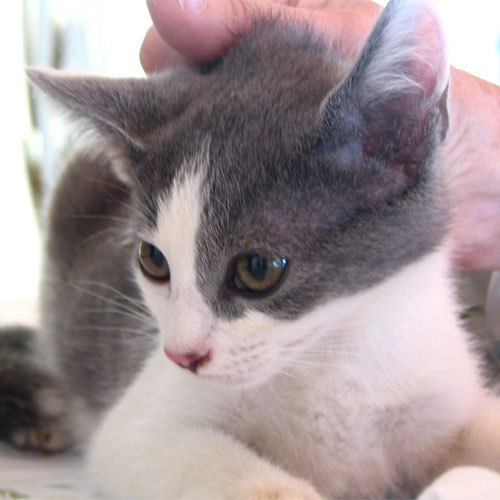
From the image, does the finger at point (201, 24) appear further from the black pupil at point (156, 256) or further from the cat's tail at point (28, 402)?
the cat's tail at point (28, 402)

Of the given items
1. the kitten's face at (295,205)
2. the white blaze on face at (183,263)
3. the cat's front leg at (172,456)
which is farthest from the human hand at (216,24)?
the cat's front leg at (172,456)

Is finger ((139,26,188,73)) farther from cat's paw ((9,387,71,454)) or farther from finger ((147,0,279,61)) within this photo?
cat's paw ((9,387,71,454))

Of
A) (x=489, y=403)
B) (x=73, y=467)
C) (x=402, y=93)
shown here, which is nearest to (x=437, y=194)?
(x=402, y=93)

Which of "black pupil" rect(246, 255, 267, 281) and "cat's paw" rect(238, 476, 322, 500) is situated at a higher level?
"black pupil" rect(246, 255, 267, 281)

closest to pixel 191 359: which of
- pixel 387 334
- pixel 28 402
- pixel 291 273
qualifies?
pixel 291 273

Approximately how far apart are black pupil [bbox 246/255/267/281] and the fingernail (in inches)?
22.5

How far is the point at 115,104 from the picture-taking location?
1202mm

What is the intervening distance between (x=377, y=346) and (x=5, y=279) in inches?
81.8

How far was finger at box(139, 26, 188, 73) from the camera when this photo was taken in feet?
5.18

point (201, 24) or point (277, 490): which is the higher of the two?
point (201, 24)

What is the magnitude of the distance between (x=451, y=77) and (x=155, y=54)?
70cm

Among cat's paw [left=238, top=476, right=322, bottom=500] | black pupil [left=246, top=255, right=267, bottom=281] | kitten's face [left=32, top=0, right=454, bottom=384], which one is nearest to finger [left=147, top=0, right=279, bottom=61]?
kitten's face [left=32, top=0, right=454, bottom=384]

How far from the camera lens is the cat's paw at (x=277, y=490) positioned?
95 cm

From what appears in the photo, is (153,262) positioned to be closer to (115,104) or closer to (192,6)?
(115,104)
